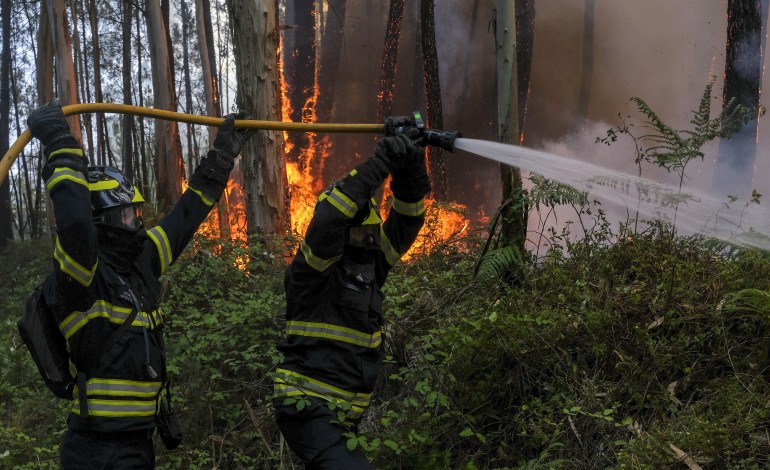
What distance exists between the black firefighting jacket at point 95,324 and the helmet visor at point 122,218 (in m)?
0.21

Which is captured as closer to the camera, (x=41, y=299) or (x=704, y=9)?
(x=41, y=299)

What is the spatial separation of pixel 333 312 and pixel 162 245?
41.5 inches

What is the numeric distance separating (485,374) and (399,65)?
12.5 m

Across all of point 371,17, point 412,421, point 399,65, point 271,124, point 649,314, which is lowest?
point 412,421

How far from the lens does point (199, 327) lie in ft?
22.1

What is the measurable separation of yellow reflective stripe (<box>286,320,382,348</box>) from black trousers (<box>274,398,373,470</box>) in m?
0.32

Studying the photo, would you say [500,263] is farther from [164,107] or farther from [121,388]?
[164,107]

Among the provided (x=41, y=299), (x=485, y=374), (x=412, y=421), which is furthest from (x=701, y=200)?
(x=41, y=299)

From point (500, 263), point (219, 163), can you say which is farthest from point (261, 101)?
point (219, 163)

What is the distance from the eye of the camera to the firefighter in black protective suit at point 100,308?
355cm

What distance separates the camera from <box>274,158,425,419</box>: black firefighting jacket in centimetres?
373

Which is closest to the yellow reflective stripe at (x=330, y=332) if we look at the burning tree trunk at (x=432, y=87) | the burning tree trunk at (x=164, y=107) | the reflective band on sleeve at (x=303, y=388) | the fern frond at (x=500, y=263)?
the reflective band on sleeve at (x=303, y=388)

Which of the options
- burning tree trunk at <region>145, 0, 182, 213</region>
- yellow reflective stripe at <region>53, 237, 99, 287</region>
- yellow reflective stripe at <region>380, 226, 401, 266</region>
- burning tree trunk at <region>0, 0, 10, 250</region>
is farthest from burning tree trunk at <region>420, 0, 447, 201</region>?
burning tree trunk at <region>0, 0, 10, 250</region>

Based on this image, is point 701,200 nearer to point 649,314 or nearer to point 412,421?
point 649,314
